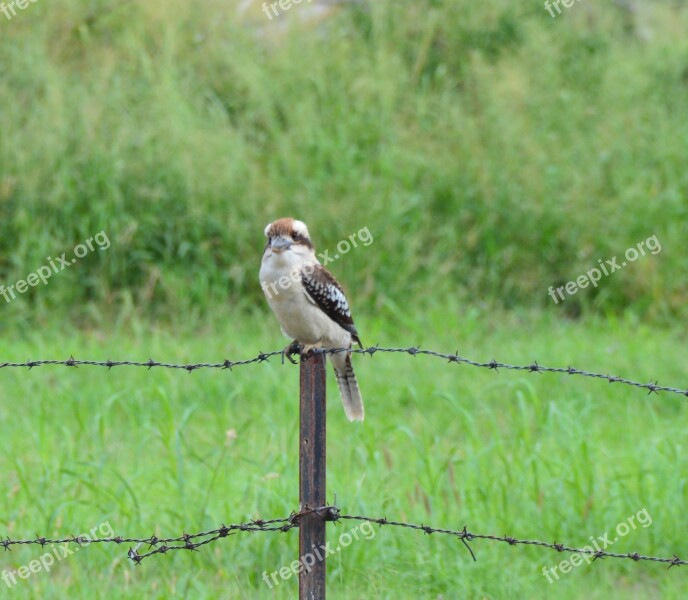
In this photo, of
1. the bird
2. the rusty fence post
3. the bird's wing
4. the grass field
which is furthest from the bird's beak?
the rusty fence post

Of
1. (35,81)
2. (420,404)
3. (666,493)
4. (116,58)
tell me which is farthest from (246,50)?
(666,493)

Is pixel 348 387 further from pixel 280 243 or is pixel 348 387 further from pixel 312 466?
pixel 312 466

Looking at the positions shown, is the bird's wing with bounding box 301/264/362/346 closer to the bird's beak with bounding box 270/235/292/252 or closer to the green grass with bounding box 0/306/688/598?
the bird's beak with bounding box 270/235/292/252

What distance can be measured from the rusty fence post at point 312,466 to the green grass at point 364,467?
4.34ft

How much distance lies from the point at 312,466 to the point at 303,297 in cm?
178

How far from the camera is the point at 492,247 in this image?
1088cm

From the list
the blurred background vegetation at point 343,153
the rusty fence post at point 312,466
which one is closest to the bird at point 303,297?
the rusty fence post at point 312,466

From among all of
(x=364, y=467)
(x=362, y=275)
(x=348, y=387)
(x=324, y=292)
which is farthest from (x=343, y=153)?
(x=324, y=292)

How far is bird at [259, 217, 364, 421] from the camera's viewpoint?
17.2 feet

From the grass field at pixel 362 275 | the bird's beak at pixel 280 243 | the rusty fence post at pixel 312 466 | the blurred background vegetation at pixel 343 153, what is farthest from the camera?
the blurred background vegetation at pixel 343 153

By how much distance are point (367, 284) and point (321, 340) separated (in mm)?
4512

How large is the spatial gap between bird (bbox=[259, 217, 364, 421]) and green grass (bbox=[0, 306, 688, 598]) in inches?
20.3

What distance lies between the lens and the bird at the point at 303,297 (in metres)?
5.23

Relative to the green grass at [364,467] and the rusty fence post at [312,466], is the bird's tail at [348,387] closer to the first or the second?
the green grass at [364,467]
